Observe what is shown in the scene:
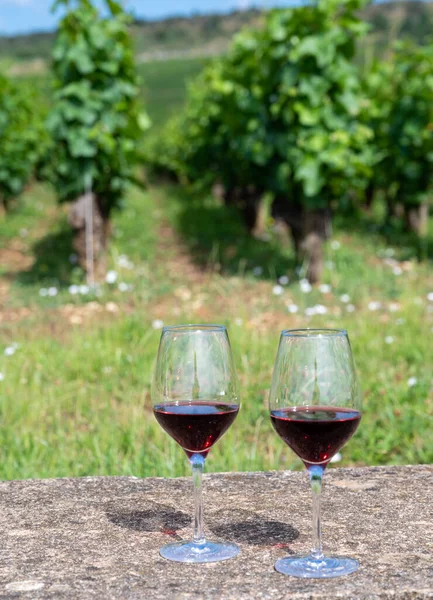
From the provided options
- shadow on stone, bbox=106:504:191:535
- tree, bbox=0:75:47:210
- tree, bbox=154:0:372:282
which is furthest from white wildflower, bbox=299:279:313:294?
tree, bbox=0:75:47:210

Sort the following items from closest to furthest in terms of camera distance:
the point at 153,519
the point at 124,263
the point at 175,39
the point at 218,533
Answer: the point at 218,533 → the point at 153,519 → the point at 124,263 → the point at 175,39

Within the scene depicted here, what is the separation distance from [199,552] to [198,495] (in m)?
0.11

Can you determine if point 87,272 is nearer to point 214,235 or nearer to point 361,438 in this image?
point 214,235

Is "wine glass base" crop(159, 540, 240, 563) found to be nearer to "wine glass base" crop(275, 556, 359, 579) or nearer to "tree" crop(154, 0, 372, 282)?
"wine glass base" crop(275, 556, 359, 579)

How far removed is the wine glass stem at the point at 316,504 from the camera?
1417 mm

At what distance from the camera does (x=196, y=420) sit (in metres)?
1.52

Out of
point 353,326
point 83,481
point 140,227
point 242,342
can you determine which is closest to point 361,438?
point 242,342

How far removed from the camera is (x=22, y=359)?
5.07 m

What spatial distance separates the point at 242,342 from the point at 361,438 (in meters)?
1.32

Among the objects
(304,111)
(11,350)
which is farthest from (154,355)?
(304,111)

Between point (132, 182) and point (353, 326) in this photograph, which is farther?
point (132, 182)

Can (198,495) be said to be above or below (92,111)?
below

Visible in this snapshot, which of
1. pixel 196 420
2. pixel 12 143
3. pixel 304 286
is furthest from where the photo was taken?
pixel 12 143

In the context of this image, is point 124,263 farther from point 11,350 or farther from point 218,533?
point 218,533
